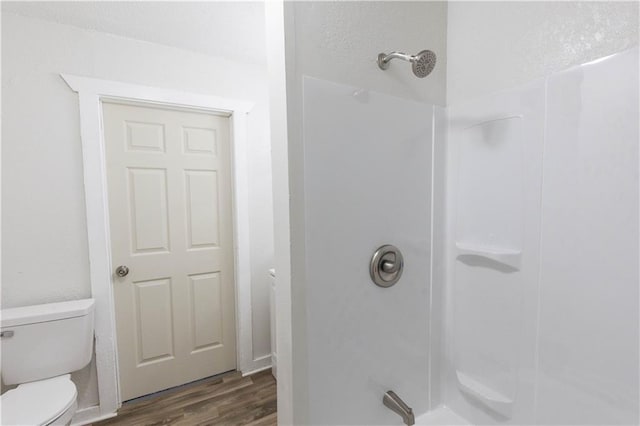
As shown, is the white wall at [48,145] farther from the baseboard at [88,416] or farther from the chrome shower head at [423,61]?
the chrome shower head at [423,61]

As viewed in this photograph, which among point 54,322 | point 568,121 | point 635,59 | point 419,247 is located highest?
point 635,59

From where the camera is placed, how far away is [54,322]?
1447 millimetres

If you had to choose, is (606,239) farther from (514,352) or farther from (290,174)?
(290,174)

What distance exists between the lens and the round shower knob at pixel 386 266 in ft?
3.22

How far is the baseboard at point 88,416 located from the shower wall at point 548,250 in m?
1.98

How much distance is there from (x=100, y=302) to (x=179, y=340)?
1.92 feet

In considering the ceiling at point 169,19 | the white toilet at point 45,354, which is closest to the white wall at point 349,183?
the ceiling at point 169,19

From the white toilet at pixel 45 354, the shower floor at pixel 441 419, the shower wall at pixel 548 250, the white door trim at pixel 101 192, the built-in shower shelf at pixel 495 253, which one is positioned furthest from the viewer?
the white door trim at pixel 101 192

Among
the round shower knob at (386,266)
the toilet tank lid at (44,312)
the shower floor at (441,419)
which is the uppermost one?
the round shower knob at (386,266)

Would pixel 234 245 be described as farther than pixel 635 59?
Yes

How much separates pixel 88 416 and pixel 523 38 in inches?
111

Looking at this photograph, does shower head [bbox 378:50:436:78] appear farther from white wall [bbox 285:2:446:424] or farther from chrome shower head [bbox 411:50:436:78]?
white wall [bbox 285:2:446:424]

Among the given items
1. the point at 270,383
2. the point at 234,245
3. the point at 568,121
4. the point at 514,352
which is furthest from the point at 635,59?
the point at 270,383

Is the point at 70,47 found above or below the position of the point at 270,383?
above
